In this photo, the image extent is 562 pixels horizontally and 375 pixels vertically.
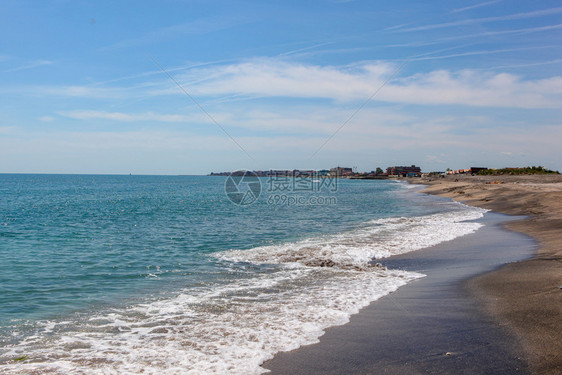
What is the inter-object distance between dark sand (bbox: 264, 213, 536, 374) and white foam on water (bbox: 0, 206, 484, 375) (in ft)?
1.48

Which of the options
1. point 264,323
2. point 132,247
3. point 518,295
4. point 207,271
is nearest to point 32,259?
point 132,247

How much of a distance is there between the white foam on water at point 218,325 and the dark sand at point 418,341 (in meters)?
0.45

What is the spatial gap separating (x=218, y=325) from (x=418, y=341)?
12.9 ft

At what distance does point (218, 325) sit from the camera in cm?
852

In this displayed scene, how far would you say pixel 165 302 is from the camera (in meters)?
10.5

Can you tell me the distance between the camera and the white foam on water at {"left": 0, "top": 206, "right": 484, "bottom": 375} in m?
6.66

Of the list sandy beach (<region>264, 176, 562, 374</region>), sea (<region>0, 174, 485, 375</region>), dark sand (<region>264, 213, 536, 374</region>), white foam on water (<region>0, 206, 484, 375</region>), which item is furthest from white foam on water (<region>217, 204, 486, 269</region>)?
dark sand (<region>264, 213, 536, 374</region>)

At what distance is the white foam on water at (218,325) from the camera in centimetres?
666

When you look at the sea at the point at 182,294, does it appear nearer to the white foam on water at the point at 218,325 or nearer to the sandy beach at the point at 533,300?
the white foam on water at the point at 218,325

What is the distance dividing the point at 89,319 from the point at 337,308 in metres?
5.57

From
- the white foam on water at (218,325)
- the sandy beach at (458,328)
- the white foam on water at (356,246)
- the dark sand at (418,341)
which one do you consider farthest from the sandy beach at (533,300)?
the white foam on water at (356,246)

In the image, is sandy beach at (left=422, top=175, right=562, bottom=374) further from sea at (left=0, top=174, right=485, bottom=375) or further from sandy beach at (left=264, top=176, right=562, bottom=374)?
sea at (left=0, top=174, right=485, bottom=375)

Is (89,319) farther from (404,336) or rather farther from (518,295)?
(518,295)

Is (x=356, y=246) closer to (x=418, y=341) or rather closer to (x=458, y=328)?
(x=458, y=328)
